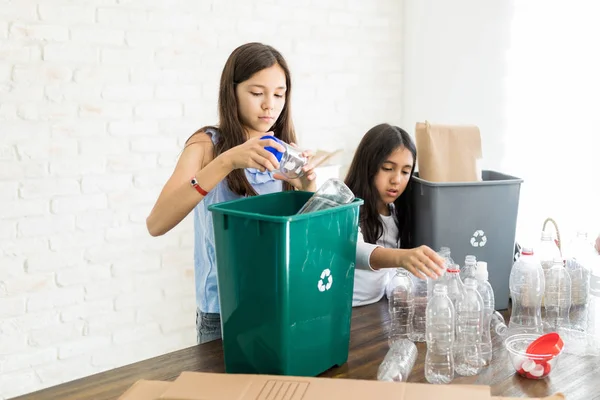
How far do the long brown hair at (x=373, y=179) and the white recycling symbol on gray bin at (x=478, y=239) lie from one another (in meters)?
0.21

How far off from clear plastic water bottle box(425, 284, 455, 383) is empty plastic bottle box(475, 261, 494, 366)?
0.10 meters

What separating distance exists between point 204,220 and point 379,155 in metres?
0.60

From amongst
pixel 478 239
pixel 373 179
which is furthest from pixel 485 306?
pixel 373 179

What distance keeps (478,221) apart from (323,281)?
2.13ft

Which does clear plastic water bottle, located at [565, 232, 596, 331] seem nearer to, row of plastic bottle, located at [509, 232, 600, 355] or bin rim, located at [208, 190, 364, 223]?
row of plastic bottle, located at [509, 232, 600, 355]

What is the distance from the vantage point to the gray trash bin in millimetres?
1760

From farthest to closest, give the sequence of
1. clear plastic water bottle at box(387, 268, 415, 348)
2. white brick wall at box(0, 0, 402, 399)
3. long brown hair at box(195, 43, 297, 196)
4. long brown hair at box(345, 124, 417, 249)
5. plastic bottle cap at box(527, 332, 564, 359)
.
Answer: white brick wall at box(0, 0, 402, 399)
long brown hair at box(345, 124, 417, 249)
long brown hair at box(195, 43, 297, 196)
clear plastic water bottle at box(387, 268, 415, 348)
plastic bottle cap at box(527, 332, 564, 359)

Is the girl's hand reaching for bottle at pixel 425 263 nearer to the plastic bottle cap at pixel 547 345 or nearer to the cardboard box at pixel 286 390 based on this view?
the plastic bottle cap at pixel 547 345

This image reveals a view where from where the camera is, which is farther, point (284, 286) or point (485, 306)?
point (485, 306)

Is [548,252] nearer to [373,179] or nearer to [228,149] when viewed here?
[373,179]

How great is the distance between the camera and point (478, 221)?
69.8 inches

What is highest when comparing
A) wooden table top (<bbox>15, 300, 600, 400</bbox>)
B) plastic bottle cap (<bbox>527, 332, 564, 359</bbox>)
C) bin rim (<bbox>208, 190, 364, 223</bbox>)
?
bin rim (<bbox>208, 190, 364, 223</bbox>)

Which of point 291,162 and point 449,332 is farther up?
point 291,162

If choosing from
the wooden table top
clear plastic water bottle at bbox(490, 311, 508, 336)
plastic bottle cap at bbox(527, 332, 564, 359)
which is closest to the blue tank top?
the wooden table top
